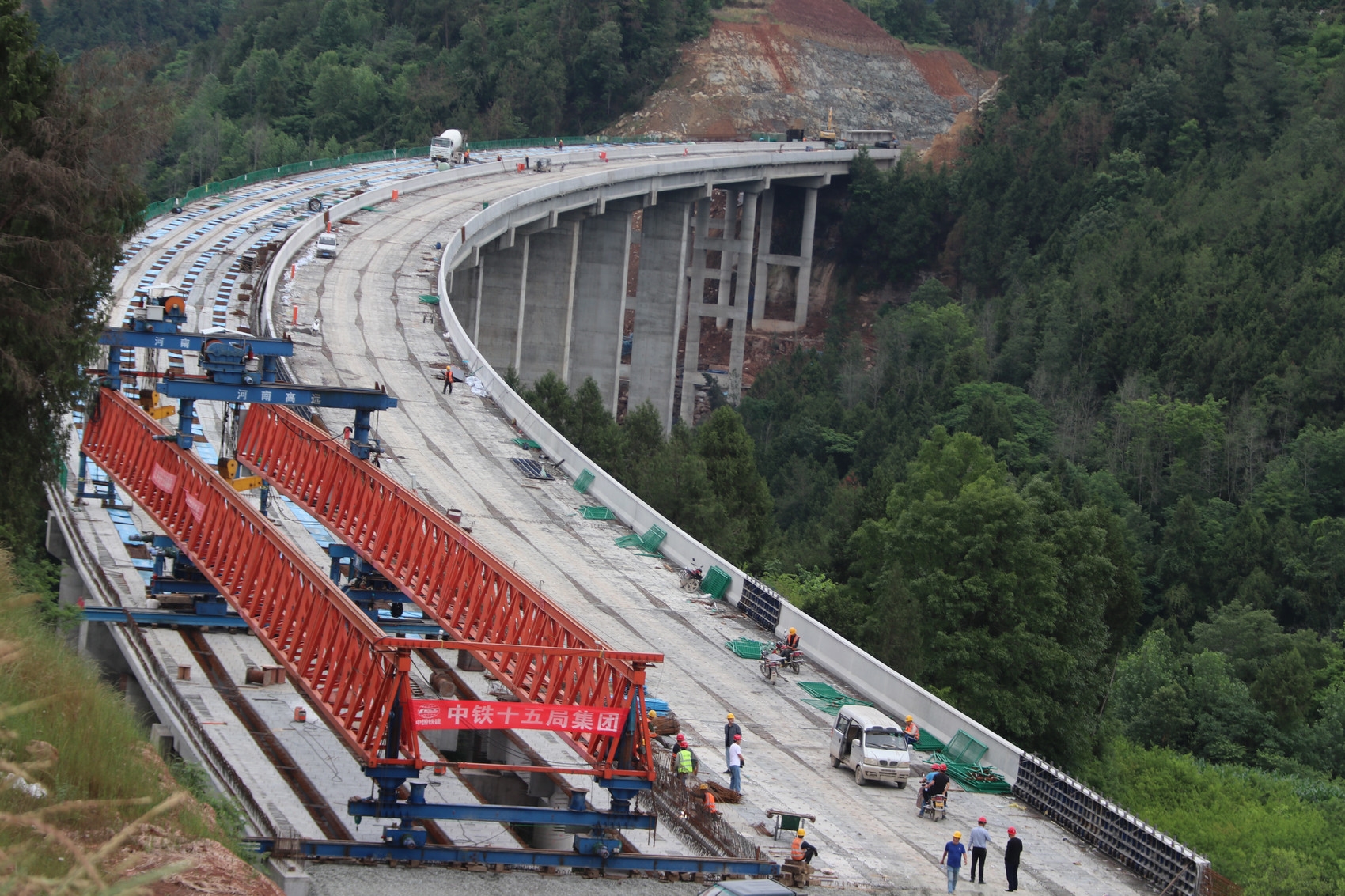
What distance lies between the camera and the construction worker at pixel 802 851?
28797 millimetres

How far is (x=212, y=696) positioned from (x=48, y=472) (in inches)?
282

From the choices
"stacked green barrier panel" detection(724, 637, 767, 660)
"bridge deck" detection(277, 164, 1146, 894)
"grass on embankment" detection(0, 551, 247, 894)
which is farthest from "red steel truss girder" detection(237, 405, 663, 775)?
"stacked green barrier panel" detection(724, 637, 767, 660)

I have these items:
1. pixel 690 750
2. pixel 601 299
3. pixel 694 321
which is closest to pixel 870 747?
pixel 690 750

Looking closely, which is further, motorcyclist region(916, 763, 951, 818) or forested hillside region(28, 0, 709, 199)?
forested hillside region(28, 0, 709, 199)

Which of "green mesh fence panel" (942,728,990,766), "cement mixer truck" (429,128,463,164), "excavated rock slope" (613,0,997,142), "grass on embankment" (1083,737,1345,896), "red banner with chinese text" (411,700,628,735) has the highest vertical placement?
"excavated rock slope" (613,0,997,142)

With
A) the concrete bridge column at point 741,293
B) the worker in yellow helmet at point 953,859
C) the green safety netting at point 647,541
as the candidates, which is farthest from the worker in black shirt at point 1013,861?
the concrete bridge column at point 741,293

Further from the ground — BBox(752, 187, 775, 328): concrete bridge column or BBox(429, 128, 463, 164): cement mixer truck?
BBox(429, 128, 463, 164): cement mixer truck

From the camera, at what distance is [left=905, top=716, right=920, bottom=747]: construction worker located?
119 ft

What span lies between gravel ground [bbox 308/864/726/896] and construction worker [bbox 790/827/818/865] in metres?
2.30

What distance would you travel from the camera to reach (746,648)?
44.0 m

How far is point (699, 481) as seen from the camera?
6588cm

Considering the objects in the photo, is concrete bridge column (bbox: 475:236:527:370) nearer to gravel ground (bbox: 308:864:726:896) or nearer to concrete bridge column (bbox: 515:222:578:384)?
concrete bridge column (bbox: 515:222:578:384)

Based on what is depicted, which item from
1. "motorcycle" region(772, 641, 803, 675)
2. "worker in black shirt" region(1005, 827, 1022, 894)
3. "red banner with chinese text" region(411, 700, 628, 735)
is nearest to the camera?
"red banner with chinese text" region(411, 700, 628, 735)

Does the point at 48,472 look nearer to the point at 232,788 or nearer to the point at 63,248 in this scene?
the point at 63,248
